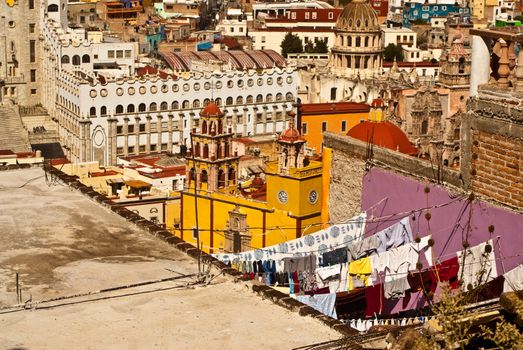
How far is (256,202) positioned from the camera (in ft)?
125

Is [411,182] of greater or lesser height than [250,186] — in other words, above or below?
above

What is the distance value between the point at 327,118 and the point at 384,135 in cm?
3535

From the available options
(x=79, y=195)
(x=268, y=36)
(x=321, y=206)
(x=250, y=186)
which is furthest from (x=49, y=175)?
(x=268, y=36)

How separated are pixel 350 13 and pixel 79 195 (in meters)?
67.0

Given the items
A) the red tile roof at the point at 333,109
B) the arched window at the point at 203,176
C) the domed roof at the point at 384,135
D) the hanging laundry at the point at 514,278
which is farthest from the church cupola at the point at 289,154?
the red tile roof at the point at 333,109

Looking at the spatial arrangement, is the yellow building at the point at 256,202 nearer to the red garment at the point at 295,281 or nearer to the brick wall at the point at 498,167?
the red garment at the point at 295,281

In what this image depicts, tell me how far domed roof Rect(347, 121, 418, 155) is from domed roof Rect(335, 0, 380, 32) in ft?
159

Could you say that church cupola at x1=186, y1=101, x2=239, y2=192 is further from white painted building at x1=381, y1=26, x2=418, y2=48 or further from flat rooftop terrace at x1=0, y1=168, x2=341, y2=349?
white painted building at x1=381, y1=26, x2=418, y2=48

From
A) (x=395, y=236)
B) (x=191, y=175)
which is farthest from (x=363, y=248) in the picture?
(x=191, y=175)

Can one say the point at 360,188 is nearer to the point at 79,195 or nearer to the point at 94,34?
the point at 79,195

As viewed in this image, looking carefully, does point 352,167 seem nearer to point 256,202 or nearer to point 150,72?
point 256,202

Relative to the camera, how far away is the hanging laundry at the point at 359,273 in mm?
25406

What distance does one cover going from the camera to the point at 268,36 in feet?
410

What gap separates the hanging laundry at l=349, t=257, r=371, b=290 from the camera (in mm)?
25406
